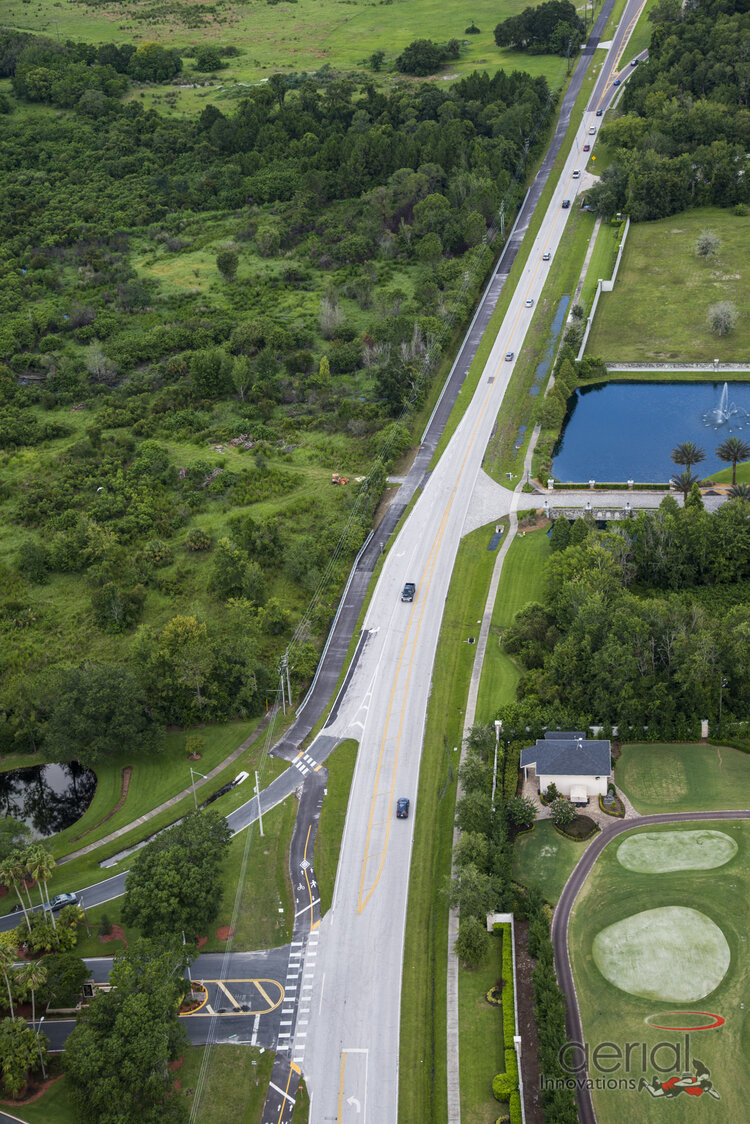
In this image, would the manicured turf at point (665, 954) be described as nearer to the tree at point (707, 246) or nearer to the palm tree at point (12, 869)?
the palm tree at point (12, 869)

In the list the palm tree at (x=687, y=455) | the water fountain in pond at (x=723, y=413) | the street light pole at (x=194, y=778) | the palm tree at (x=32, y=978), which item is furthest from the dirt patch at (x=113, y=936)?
the water fountain in pond at (x=723, y=413)

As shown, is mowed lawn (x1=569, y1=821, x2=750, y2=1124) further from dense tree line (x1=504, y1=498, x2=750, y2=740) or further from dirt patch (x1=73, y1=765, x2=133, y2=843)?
dirt patch (x1=73, y1=765, x2=133, y2=843)

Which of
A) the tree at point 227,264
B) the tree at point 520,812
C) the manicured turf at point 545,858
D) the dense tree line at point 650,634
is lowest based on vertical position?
the manicured turf at point 545,858

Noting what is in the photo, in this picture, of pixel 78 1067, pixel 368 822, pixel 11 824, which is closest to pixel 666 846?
pixel 368 822

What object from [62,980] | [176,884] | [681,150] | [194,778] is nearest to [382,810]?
[194,778]

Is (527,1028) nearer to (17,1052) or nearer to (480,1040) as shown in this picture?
(480,1040)

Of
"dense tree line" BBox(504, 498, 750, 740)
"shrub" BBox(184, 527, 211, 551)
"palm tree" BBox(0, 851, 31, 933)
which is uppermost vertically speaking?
"shrub" BBox(184, 527, 211, 551)

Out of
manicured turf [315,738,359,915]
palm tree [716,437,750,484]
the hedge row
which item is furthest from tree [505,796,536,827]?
palm tree [716,437,750,484]
